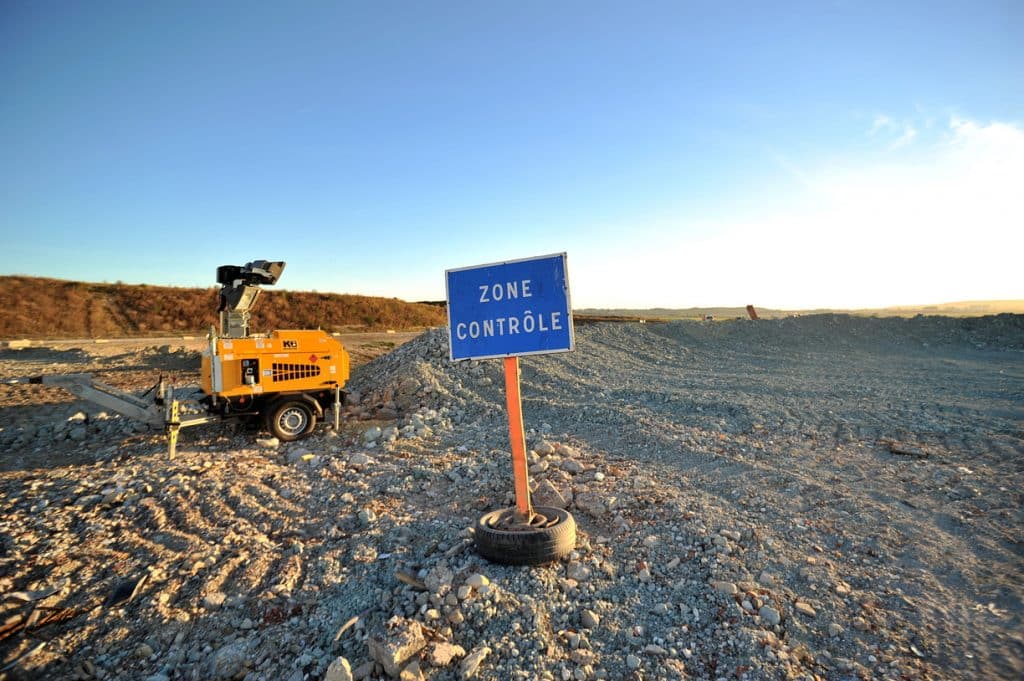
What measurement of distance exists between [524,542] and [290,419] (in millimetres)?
5891

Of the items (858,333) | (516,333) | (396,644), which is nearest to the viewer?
(396,644)

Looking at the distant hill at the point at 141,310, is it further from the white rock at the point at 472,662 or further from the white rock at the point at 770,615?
the white rock at the point at 770,615

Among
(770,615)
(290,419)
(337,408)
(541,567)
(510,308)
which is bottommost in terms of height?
(770,615)

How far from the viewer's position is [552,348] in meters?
4.16

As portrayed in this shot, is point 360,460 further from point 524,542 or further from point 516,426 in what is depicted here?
point 524,542

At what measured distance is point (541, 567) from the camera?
163 inches

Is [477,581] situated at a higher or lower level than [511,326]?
lower

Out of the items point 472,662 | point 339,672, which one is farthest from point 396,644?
point 472,662

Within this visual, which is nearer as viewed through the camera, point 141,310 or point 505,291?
point 505,291

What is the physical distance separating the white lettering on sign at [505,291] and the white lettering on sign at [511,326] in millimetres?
147

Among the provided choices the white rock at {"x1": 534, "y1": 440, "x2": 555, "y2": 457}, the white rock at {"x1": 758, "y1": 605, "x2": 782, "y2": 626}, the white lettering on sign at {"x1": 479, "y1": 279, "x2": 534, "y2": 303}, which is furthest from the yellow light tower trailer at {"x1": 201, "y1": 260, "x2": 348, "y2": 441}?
the white rock at {"x1": 758, "y1": 605, "x2": 782, "y2": 626}

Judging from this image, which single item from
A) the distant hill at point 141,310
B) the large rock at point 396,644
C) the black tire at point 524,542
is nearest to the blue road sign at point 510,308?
the black tire at point 524,542

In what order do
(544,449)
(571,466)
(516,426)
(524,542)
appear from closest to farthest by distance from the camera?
(524,542) < (516,426) < (571,466) < (544,449)

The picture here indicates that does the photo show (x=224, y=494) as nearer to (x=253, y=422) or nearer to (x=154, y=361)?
(x=253, y=422)
